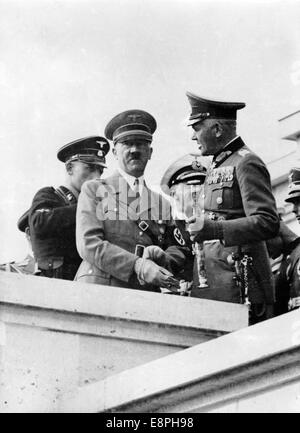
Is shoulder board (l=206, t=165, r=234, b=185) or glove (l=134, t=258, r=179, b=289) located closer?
glove (l=134, t=258, r=179, b=289)

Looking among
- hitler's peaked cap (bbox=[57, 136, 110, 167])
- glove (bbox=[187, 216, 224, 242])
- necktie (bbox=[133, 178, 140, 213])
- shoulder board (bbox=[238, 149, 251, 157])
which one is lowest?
glove (bbox=[187, 216, 224, 242])

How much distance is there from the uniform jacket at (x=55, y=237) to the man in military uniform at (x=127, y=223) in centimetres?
37

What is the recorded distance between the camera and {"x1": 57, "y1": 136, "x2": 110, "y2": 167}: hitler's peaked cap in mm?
12406

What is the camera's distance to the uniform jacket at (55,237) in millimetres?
11891

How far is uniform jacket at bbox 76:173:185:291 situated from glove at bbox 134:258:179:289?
9 cm

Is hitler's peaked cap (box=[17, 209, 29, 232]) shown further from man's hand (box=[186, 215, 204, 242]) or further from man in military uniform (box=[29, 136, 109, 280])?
man's hand (box=[186, 215, 204, 242])

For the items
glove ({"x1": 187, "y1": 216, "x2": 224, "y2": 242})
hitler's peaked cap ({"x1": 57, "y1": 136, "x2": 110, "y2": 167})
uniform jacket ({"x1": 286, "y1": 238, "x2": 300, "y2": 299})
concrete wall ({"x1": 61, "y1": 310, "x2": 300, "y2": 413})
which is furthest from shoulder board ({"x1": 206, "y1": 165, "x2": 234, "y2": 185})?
concrete wall ({"x1": 61, "y1": 310, "x2": 300, "y2": 413})

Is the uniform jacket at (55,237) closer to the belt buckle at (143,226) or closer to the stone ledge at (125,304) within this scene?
the belt buckle at (143,226)

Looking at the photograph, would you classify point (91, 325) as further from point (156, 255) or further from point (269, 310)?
point (269, 310)

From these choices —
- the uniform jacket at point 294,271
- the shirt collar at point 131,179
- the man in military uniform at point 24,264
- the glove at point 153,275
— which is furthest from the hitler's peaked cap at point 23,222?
the uniform jacket at point 294,271

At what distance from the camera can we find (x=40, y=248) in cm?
1201

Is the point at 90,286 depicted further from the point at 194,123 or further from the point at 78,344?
the point at 194,123

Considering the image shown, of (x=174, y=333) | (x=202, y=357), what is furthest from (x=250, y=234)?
(x=202, y=357)

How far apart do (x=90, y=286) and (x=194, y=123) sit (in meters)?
1.38
